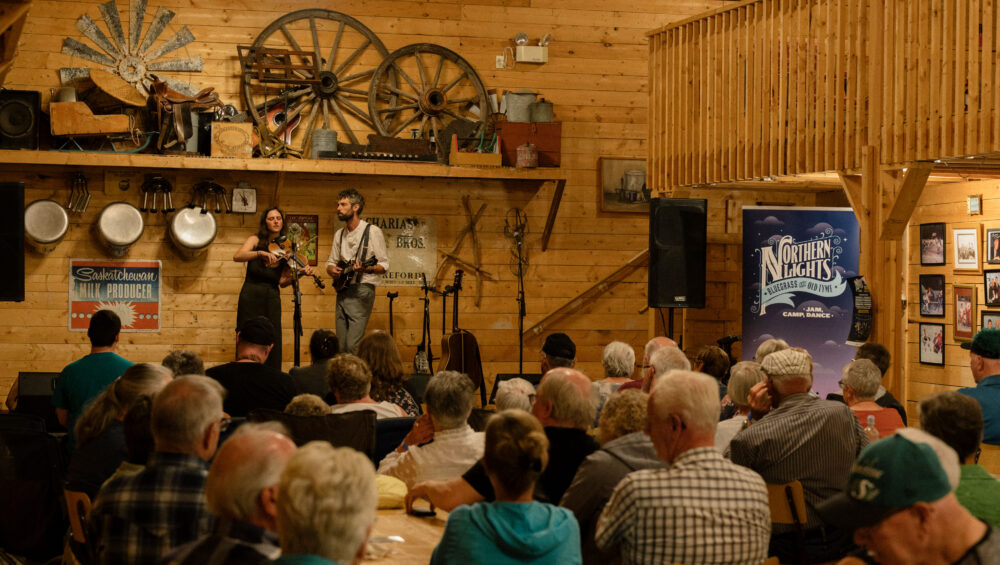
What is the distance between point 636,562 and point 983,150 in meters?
4.89

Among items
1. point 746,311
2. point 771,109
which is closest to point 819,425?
point 771,109

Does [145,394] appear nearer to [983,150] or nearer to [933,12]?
[983,150]

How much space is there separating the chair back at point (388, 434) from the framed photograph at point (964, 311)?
20.0 feet

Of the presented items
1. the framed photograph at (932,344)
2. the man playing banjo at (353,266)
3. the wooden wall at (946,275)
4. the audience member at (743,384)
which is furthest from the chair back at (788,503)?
the framed photograph at (932,344)

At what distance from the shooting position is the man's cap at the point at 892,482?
185 cm

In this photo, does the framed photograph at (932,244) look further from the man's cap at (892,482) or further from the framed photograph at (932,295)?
the man's cap at (892,482)

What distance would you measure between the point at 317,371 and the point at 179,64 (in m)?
4.50

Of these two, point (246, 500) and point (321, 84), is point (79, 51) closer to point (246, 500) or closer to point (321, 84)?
point (321, 84)

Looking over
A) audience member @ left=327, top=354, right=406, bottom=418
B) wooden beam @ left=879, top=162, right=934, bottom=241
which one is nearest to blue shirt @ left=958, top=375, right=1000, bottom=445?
wooden beam @ left=879, top=162, right=934, bottom=241

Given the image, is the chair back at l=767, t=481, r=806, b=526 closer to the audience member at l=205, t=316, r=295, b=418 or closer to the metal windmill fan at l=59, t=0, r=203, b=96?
the audience member at l=205, t=316, r=295, b=418

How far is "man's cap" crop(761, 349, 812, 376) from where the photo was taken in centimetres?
402

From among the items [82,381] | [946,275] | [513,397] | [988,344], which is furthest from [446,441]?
[946,275]

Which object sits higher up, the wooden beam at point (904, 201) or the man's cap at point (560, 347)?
the wooden beam at point (904, 201)

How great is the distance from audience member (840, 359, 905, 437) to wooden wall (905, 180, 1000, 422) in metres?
4.26
